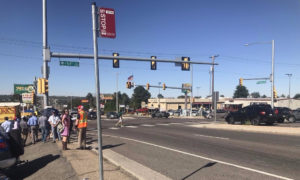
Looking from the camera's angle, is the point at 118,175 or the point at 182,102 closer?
the point at 118,175

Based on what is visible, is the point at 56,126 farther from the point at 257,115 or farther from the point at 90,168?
the point at 257,115

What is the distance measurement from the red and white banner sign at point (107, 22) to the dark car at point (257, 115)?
65.4 feet

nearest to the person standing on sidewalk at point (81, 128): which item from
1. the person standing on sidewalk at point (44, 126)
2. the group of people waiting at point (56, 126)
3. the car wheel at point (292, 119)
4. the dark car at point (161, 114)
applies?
the group of people waiting at point (56, 126)

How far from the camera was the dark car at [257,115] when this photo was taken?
21281 millimetres

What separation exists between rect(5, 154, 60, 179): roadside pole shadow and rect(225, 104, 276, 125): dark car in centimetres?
1819

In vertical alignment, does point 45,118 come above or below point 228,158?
above

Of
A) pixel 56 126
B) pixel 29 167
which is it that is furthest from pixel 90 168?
pixel 56 126

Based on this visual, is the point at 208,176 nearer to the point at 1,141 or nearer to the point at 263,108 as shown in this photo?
the point at 1,141

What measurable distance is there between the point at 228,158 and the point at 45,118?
9.62 m

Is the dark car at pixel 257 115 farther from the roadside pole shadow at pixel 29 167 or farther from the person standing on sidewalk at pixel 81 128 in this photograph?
the roadside pole shadow at pixel 29 167

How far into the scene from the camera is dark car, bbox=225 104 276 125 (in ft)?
69.8

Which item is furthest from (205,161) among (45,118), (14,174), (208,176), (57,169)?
(45,118)

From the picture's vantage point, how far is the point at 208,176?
6.32 meters

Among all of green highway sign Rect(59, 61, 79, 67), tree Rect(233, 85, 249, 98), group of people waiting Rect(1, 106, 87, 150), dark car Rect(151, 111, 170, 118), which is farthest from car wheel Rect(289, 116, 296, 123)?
tree Rect(233, 85, 249, 98)
